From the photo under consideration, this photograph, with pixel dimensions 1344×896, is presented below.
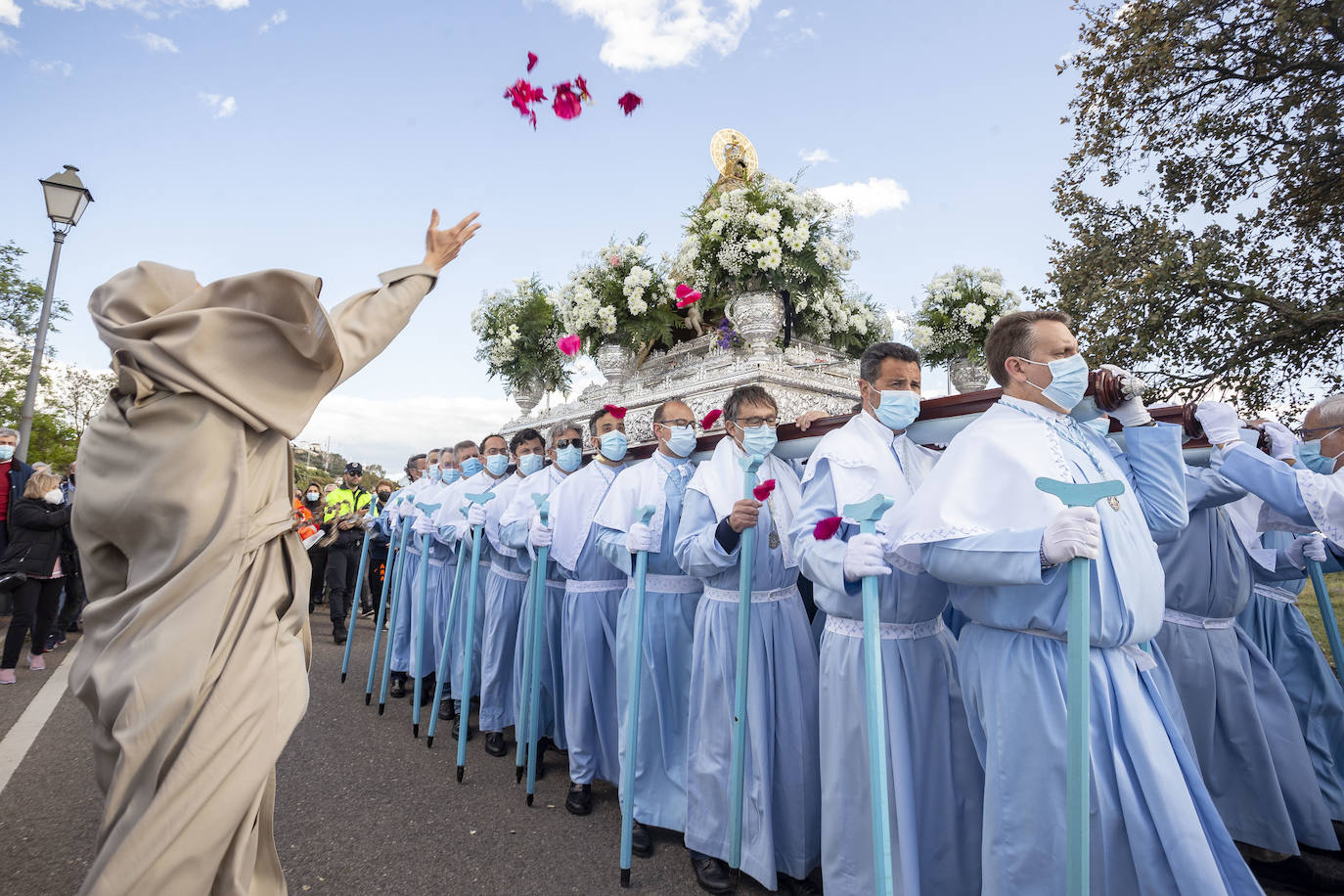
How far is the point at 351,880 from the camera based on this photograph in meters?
3.50

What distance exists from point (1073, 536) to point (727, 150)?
847 centimetres

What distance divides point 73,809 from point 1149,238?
10.3 meters

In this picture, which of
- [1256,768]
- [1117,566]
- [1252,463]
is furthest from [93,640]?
[1256,768]

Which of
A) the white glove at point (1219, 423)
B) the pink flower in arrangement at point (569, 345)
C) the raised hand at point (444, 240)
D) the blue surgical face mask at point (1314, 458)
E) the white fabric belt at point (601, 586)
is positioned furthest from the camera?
the pink flower in arrangement at point (569, 345)

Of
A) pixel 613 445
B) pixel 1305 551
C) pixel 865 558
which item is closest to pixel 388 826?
pixel 613 445

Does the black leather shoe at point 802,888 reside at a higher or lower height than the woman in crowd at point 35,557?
lower

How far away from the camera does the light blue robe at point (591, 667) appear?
4.66m

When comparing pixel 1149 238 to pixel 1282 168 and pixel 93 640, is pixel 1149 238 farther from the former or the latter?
pixel 93 640

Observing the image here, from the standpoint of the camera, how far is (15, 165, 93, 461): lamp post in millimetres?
10539

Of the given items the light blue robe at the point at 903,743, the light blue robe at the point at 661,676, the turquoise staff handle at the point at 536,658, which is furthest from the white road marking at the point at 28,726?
the light blue robe at the point at 903,743

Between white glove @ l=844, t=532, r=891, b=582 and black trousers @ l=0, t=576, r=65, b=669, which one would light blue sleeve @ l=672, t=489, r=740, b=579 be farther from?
black trousers @ l=0, t=576, r=65, b=669

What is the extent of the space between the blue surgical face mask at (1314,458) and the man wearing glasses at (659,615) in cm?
323

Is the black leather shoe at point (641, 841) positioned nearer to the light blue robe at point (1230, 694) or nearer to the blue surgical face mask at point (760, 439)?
the blue surgical face mask at point (760, 439)

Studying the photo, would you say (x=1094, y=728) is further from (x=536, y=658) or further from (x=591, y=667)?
(x=536, y=658)
